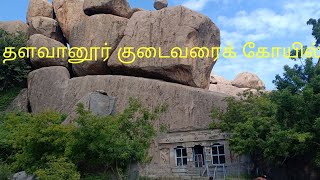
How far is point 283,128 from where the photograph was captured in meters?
17.6

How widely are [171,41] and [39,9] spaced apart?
45.4 feet

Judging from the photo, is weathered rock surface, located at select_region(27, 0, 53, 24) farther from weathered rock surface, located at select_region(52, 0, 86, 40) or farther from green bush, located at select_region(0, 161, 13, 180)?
green bush, located at select_region(0, 161, 13, 180)

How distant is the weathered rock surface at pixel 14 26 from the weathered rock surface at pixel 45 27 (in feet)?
6.22

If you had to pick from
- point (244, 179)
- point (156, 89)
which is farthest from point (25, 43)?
point (244, 179)

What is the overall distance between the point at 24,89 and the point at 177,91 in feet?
41.2

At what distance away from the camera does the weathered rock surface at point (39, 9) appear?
111ft

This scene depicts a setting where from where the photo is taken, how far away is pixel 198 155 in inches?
928

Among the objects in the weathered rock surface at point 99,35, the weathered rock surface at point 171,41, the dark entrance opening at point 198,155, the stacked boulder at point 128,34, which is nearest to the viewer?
the dark entrance opening at point 198,155

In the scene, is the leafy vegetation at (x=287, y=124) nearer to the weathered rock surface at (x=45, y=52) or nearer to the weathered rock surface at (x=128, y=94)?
the weathered rock surface at (x=128, y=94)

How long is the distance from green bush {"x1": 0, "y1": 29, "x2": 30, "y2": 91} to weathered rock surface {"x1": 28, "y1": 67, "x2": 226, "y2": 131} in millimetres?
1001

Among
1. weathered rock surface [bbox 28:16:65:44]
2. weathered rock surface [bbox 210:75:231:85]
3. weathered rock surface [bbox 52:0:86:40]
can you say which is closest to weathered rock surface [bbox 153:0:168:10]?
weathered rock surface [bbox 52:0:86:40]

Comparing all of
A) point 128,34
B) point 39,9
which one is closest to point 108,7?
point 128,34

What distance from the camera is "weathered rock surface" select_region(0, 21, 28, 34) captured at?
3392cm

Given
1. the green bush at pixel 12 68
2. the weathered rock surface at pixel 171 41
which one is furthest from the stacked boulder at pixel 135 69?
the green bush at pixel 12 68
